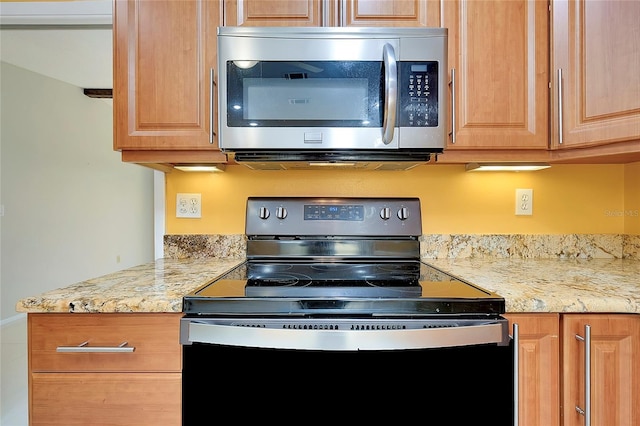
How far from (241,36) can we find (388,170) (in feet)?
2.54

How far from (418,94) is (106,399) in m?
1.23

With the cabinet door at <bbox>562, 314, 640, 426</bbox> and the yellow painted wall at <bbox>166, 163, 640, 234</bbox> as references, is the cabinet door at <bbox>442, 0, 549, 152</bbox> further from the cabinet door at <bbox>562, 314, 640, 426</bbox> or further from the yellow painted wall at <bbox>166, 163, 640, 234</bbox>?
the cabinet door at <bbox>562, 314, 640, 426</bbox>

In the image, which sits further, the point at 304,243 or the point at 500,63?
the point at 304,243

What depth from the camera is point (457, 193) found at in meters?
1.62

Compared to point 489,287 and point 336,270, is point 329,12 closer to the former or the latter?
point 336,270

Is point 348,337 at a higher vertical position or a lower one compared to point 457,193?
lower

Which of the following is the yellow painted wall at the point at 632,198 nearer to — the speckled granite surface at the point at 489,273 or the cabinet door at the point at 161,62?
the speckled granite surface at the point at 489,273

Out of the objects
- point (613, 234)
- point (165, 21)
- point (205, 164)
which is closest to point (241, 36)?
point (165, 21)

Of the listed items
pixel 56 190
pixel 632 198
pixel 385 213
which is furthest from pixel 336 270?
pixel 56 190

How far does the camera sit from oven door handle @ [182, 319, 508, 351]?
0.88 metres

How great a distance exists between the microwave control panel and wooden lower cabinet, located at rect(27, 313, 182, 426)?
0.91m

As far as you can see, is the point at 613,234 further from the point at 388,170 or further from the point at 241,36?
the point at 241,36

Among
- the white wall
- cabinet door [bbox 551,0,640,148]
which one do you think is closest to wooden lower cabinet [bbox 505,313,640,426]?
cabinet door [bbox 551,0,640,148]

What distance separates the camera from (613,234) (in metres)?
1.59
